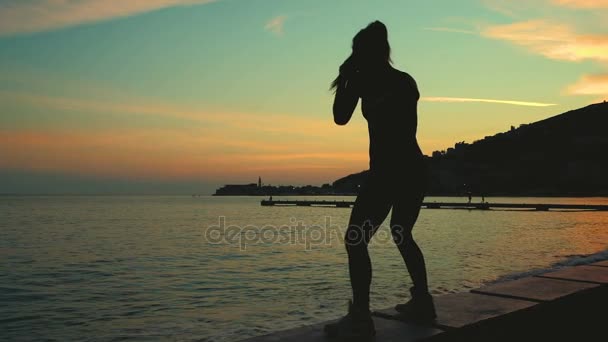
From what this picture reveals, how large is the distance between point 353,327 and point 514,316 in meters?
1.54

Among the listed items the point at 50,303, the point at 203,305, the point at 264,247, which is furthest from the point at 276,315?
the point at 264,247

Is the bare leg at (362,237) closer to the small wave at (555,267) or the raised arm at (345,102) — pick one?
the raised arm at (345,102)

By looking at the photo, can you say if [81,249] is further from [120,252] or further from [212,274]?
[212,274]

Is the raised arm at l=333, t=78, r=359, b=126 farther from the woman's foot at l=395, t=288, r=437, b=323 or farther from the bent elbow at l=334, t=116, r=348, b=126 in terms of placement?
the woman's foot at l=395, t=288, r=437, b=323

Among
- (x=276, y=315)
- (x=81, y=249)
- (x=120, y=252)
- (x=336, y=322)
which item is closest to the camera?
(x=336, y=322)

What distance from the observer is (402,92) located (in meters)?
3.51

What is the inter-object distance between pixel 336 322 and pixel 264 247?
23.2m

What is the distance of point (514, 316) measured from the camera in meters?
3.94

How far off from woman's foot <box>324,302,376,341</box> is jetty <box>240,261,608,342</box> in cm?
6

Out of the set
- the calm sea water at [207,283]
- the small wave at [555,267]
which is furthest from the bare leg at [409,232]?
the small wave at [555,267]

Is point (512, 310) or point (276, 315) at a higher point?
point (512, 310)

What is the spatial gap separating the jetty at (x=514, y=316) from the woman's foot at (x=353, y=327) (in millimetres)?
64

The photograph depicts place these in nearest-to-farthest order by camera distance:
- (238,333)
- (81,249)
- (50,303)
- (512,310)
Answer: (512,310) < (238,333) < (50,303) < (81,249)

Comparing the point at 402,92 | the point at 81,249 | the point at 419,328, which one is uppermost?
the point at 402,92
